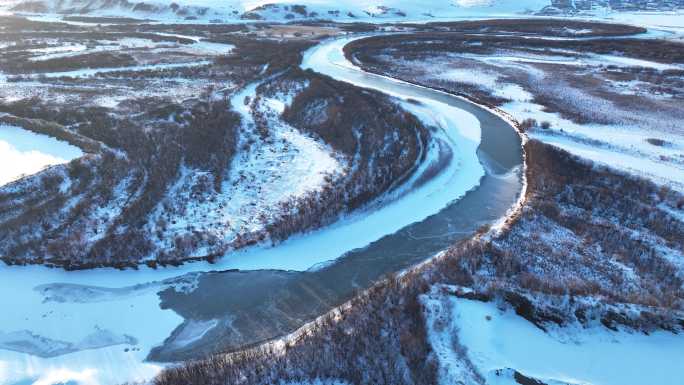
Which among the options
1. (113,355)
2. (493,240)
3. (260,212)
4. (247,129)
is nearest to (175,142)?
(247,129)

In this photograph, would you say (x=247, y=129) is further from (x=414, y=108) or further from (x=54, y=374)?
(x=54, y=374)

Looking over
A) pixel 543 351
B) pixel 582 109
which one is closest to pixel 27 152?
pixel 543 351

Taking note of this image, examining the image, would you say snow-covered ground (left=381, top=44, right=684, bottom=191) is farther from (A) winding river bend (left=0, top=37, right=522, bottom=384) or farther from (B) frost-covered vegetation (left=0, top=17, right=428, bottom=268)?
(B) frost-covered vegetation (left=0, top=17, right=428, bottom=268)

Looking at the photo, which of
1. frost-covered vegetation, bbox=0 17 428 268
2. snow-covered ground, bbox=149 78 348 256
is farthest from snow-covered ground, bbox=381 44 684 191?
snow-covered ground, bbox=149 78 348 256

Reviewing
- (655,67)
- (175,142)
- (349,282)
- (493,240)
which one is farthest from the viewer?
(655,67)

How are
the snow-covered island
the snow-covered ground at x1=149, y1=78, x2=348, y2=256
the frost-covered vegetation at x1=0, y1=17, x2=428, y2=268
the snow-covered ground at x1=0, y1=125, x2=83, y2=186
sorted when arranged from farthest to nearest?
the snow-covered ground at x1=0, y1=125, x2=83, y2=186 → the snow-covered ground at x1=149, y1=78, x2=348, y2=256 → the frost-covered vegetation at x1=0, y1=17, x2=428, y2=268 → the snow-covered island

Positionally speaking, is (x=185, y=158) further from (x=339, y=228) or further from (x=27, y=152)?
(x=339, y=228)

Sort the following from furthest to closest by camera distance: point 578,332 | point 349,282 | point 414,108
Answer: point 414,108 → point 349,282 → point 578,332
